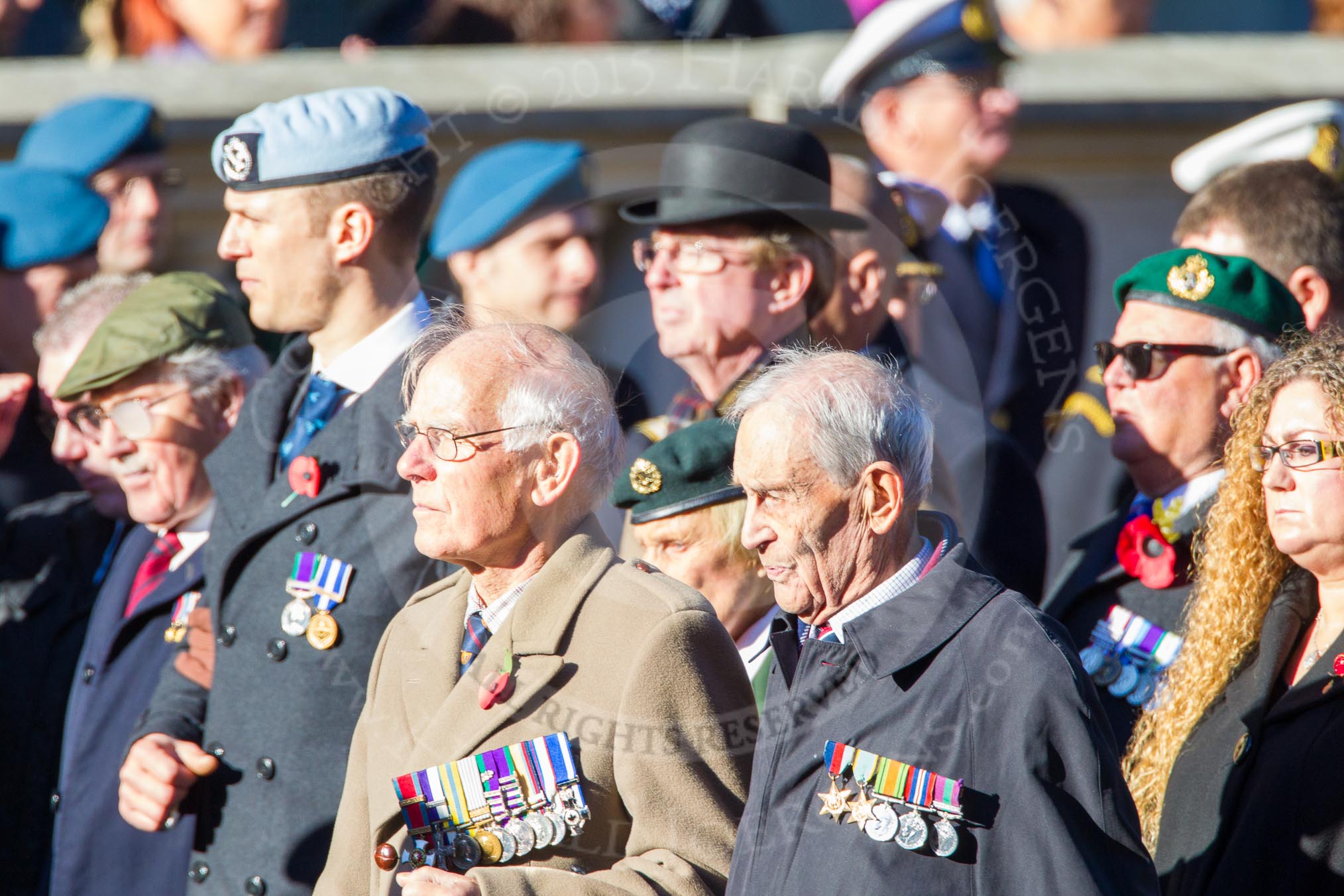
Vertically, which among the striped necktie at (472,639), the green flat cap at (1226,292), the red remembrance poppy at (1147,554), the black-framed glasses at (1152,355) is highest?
the green flat cap at (1226,292)

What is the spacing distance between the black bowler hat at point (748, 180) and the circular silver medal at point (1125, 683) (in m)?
1.34

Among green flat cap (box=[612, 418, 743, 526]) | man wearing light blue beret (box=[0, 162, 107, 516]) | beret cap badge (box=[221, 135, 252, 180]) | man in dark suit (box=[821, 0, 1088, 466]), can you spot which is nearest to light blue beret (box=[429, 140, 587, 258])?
man in dark suit (box=[821, 0, 1088, 466])

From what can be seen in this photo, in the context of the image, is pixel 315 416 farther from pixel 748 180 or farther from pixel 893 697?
pixel 893 697

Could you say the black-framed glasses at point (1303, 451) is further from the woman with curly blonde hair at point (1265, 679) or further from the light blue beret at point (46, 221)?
the light blue beret at point (46, 221)

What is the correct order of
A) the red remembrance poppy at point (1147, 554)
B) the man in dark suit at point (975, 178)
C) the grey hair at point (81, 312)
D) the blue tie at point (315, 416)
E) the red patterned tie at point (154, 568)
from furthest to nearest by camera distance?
1. the man in dark suit at point (975, 178)
2. the grey hair at point (81, 312)
3. the red patterned tie at point (154, 568)
4. the blue tie at point (315, 416)
5. the red remembrance poppy at point (1147, 554)

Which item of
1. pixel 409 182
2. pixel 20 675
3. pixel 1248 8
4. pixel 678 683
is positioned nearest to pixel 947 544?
pixel 678 683

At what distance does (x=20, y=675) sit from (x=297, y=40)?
14.2 feet

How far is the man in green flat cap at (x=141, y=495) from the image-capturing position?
159 inches

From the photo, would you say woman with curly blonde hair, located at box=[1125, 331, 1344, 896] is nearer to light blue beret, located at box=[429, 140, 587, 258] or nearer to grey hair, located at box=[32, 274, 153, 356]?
light blue beret, located at box=[429, 140, 587, 258]

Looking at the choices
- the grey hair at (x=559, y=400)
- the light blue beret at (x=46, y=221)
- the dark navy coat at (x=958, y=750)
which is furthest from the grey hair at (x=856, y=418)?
the light blue beret at (x=46, y=221)

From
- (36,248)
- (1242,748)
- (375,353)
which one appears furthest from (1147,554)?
(36,248)

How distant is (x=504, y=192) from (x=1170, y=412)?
2.13m

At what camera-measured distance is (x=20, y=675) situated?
455cm

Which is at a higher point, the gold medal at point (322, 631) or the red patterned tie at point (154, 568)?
the gold medal at point (322, 631)
